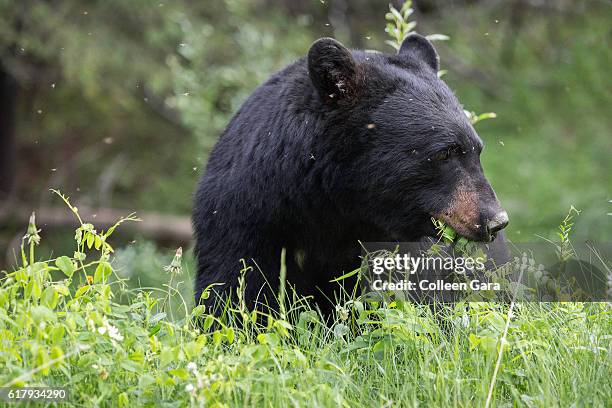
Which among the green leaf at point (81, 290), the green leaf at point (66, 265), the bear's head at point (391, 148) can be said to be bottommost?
the green leaf at point (81, 290)

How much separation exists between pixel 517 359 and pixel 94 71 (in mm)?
6714

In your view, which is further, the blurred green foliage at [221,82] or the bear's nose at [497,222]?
the blurred green foliage at [221,82]

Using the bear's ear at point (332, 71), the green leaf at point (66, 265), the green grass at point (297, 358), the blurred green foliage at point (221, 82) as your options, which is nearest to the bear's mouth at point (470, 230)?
the green grass at point (297, 358)

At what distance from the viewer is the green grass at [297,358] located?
2.90 meters

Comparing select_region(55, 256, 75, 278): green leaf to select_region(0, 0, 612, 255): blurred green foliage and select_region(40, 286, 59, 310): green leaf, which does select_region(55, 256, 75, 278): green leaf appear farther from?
select_region(0, 0, 612, 255): blurred green foliage

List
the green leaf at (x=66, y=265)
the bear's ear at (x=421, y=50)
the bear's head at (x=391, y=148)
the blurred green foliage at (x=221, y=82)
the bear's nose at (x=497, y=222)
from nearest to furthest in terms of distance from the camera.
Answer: the green leaf at (x=66, y=265)
the bear's nose at (x=497, y=222)
the bear's head at (x=391, y=148)
the bear's ear at (x=421, y=50)
the blurred green foliage at (x=221, y=82)

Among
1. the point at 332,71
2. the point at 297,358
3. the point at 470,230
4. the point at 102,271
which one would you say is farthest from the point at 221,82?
the point at 297,358

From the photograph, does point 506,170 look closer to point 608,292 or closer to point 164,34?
point 164,34

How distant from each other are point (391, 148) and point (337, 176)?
28cm

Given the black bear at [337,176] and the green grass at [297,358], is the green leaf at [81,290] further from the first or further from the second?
the black bear at [337,176]

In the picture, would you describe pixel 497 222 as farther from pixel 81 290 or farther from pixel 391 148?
pixel 81 290

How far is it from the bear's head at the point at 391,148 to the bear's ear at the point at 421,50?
20.5 inches

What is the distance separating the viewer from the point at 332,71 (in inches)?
160

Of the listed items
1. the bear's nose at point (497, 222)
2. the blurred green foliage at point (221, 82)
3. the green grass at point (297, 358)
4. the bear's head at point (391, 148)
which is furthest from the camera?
the blurred green foliage at point (221, 82)
